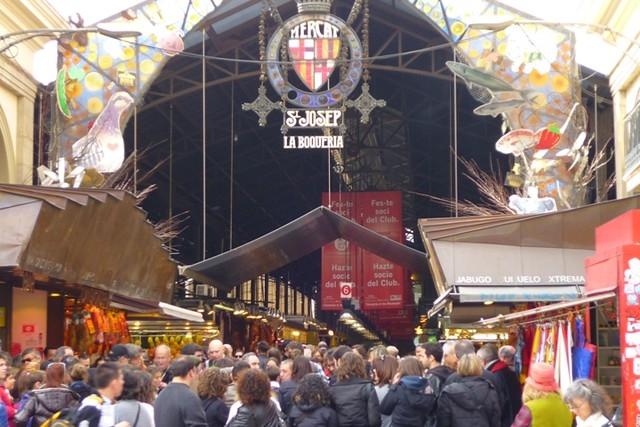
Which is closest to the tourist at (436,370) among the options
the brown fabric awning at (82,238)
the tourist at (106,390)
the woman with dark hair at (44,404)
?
the woman with dark hair at (44,404)

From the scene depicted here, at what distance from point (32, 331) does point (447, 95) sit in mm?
15692

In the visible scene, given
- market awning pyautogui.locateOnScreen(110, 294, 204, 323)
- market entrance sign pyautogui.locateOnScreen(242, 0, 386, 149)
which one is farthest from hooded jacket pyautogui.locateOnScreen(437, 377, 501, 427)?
market entrance sign pyautogui.locateOnScreen(242, 0, 386, 149)

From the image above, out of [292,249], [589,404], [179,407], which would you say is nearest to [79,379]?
[179,407]

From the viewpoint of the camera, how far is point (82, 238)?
49.7 feet

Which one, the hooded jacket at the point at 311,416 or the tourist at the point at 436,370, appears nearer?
the hooded jacket at the point at 311,416

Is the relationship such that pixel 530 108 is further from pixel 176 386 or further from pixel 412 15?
pixel 176 386

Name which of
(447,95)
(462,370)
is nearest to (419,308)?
(447,95)

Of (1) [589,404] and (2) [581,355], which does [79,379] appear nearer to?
(1) [589,404]

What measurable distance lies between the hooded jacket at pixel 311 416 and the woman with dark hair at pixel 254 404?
0.90 meters

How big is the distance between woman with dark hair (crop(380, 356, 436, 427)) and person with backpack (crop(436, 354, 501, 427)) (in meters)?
0.14

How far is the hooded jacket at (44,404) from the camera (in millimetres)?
8852

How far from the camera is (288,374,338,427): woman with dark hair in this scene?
9.09m

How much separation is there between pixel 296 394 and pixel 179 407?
1.27m

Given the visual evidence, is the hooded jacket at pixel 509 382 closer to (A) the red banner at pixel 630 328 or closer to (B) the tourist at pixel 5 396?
(A) the red banner at pixel 630 328
